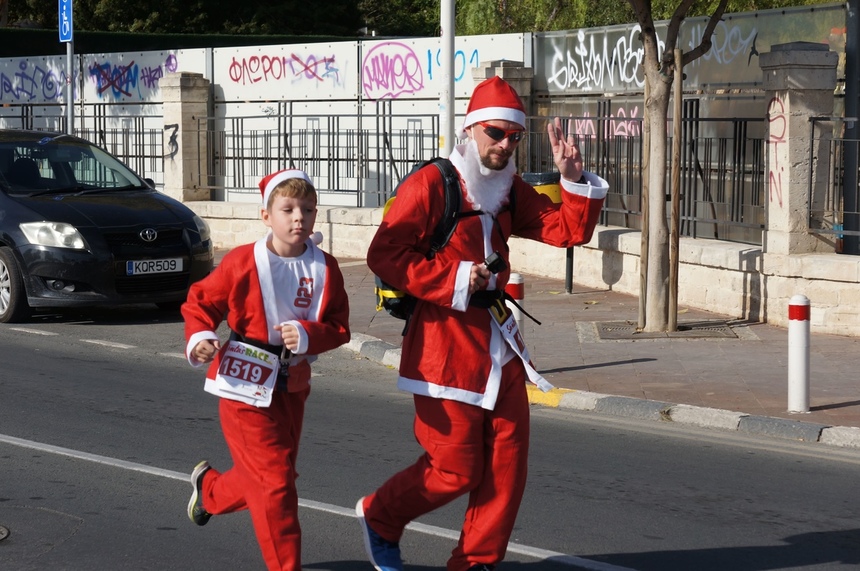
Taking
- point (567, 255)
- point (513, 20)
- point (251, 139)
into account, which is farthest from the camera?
point (513, 20)

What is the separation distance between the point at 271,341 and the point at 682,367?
571cm

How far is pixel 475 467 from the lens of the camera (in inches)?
181

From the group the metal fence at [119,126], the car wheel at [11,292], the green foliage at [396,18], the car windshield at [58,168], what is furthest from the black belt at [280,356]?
the green foliage at [396,18]

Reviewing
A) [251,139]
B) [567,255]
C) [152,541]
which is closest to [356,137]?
[251,139]

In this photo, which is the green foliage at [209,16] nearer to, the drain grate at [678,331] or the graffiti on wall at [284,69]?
the graffiti on wall at [284,69]

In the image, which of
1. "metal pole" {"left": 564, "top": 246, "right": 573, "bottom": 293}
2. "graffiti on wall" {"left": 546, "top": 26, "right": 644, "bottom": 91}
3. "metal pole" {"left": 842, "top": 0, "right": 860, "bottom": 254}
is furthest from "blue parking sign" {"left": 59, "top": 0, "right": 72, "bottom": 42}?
"metal pole" {"left": 842, "top": 0, "right": 860, "bottom": 254}

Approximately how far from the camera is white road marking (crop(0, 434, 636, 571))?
17.4 ft

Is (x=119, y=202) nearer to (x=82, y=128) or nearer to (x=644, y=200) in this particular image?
(x=644, y=200)

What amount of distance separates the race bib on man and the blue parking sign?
47.2 feet

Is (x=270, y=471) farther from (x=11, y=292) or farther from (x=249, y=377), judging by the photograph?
(x=11, y=292)

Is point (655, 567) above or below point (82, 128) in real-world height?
below

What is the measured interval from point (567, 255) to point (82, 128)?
38.3ft

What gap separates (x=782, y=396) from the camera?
8742 mm

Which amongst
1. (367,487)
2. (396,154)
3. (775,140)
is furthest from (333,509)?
(396,154)
